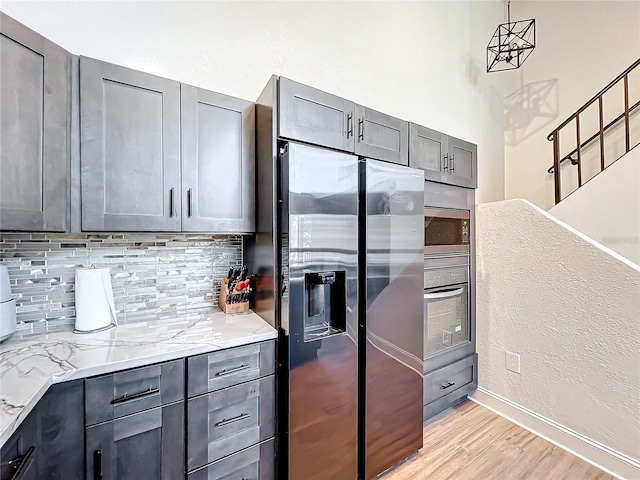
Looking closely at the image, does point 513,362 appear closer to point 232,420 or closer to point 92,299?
point 232,420

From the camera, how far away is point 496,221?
100 inches

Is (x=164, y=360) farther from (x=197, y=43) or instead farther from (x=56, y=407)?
(x=197, y=43)

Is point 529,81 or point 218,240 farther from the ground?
point 529,81

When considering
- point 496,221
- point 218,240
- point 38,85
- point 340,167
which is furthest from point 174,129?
point 496,221

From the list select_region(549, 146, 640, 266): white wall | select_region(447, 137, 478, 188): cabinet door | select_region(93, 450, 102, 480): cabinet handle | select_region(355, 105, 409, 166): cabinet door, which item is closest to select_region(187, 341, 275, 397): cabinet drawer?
select_region(93, 450, 102, 480): cabinet handle

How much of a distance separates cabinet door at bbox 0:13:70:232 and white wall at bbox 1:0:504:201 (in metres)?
0.44

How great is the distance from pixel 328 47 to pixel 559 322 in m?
2.68

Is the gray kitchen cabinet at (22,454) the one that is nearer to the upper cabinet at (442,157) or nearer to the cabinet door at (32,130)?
the cabinet door at (32,130)

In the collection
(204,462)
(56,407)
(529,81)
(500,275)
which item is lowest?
(204,462)

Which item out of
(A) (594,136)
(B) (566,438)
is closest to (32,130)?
(B) (566,438)

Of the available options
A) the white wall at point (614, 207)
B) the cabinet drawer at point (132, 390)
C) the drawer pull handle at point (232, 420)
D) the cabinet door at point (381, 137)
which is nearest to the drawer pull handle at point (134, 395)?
the cabinet drawer at point (132, 390)

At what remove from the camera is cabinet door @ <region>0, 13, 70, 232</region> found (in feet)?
3.62

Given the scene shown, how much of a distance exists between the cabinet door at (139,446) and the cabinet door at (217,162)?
86cm

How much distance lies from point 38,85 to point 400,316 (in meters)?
2.07
